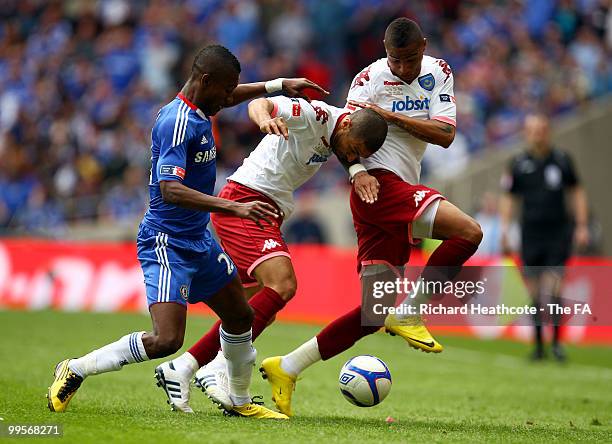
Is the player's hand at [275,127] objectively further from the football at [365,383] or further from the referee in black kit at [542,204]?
the referee in black kit at [542,204]

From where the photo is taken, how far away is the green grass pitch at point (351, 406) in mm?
6535

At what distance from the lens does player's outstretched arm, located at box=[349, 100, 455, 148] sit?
755 centimetres

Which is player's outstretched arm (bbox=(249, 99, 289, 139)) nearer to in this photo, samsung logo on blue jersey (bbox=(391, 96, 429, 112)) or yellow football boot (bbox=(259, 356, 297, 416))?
samsung logo on blue jersey (bbox=(391, 96, 429, 112))

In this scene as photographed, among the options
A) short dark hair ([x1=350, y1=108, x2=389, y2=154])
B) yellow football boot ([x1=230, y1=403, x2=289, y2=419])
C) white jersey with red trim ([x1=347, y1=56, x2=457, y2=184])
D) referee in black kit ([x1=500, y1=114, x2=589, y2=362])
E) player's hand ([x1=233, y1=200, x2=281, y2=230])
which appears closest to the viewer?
player's hand ([x1=233, y1=200, x2=281, y2=230])

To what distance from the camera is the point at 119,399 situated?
812cm

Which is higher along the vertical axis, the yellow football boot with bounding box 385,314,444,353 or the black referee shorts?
the black referee shorts

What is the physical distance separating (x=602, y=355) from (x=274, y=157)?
25.1 ft

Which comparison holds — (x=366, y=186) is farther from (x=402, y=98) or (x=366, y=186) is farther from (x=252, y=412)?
(x=252, y=412)

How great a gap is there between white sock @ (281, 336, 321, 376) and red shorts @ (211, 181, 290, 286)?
0.60 m

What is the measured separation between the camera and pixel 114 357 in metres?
6.84

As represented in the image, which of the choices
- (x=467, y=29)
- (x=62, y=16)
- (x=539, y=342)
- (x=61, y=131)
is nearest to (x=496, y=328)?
(x=539, y=342)

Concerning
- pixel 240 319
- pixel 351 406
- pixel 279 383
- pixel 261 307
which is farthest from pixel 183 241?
pixel 351 406

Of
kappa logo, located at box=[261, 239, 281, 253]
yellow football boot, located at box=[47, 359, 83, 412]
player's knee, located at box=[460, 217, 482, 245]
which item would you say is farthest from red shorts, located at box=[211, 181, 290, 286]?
yellow football boot, located at box=[47, 359, 83, 412]

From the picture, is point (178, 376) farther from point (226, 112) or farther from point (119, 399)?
point (226, 112)
